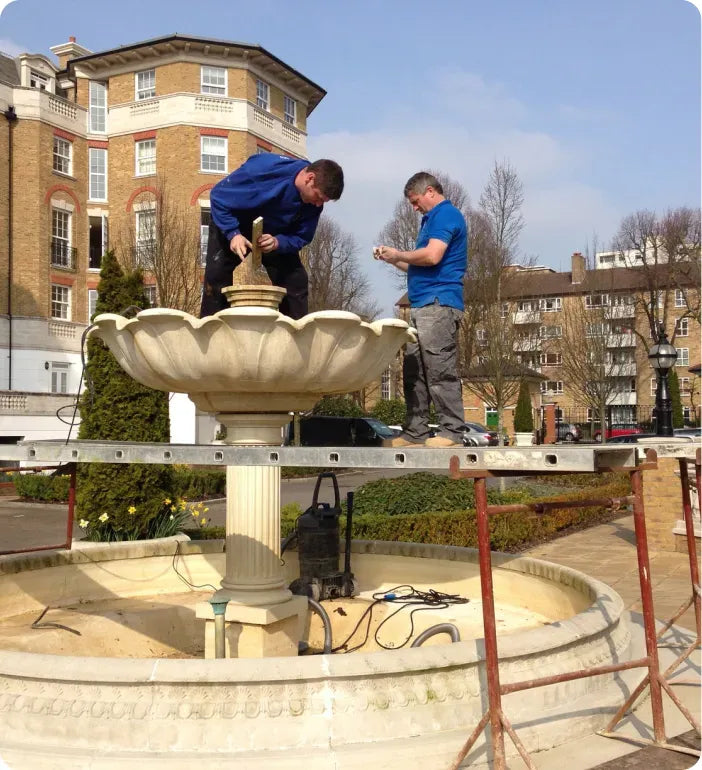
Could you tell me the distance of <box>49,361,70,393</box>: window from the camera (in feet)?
109

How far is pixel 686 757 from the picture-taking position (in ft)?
12.6

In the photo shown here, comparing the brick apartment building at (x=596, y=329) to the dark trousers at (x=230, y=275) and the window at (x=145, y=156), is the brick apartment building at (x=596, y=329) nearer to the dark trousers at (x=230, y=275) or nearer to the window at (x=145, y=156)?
the window at (x=145, y=156)

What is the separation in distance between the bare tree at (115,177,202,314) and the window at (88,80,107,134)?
19.4 feet

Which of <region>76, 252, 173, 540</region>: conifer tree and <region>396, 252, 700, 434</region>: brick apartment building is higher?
<region>396, 252, 700, 434</region>: brick apartment building

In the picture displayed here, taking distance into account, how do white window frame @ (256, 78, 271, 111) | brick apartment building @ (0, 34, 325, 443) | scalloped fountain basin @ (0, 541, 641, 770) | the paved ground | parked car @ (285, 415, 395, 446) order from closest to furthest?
1. scalloped fountain basin @ (0, 541, 641, 770)
2. the paved ground
3. parked car @ (285, 415, 395, 446)
4. brick apartment building @ (0, 34, 325, 443)
5. white window frame @ (256, 78, 271, 111)

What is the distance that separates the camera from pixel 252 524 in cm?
536

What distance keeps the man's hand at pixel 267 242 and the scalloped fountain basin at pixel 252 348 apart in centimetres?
113

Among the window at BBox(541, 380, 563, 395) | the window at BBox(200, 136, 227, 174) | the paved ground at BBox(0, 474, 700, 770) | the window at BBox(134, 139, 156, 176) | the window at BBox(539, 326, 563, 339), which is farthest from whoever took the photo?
the window at BBox(541, 380, 563, 395)

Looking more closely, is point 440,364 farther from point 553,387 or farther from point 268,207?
point 553,387

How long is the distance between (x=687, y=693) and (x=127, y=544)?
4783mm

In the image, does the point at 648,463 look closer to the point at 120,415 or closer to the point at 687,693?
the point at 687,693

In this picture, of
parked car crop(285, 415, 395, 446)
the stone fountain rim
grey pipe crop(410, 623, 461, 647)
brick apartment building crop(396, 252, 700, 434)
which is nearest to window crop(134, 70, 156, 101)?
parked car crop(285, 415, 395, 446)

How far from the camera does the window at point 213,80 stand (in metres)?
35.1

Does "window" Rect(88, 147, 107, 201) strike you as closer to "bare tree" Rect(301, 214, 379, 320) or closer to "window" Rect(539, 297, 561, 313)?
"bare tree" Rect(301, 214, 379, 320)
